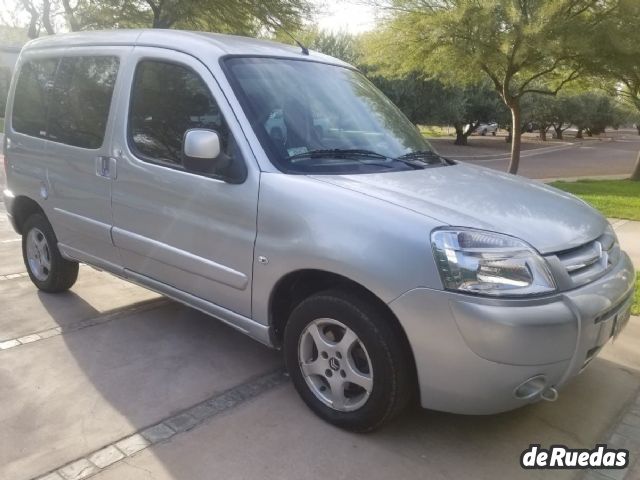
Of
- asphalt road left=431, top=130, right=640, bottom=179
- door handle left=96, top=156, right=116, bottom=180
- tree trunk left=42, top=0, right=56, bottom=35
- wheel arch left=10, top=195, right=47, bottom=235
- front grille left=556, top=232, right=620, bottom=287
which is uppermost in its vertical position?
tree trunk left=42, top=0, right=56, bottom=35

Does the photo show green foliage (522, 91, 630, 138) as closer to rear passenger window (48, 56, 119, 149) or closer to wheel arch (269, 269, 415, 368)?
rear passenger window (48, 56, 119, 149)

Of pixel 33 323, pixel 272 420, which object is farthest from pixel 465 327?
pixel 33 323

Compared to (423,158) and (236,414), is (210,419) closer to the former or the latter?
(236,414)

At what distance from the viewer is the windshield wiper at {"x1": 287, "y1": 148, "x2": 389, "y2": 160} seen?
3.23 meters

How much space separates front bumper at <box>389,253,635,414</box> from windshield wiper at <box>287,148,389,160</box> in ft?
3.36

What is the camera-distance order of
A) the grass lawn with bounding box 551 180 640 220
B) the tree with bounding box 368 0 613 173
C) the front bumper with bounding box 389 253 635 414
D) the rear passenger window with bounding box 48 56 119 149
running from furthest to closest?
the tree with bounding box 368 0 613 173 → the grass lawn with bounding box 551 180 640 220 → the rear passenger window with bounding box 48 56 119 149 → the front bumper with bounding box 389 253 635 414

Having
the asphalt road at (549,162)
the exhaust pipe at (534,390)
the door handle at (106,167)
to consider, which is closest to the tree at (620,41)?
the asphalt road at (549,162)

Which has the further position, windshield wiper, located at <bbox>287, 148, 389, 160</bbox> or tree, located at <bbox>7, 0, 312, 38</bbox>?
tree, located at <bbox>7, 0, 312, 38</bbox>

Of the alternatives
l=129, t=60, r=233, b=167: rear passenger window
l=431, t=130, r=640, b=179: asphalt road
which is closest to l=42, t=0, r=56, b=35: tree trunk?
l=431, t=130, r=640, b=179: asphalt road

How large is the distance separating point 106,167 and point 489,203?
2.44 metres

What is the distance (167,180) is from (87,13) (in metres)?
15.5

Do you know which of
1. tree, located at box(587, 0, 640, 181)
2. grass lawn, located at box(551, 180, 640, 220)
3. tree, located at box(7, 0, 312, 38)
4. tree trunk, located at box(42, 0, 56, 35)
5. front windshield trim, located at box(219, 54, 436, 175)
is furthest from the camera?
tree trunk, located at box(42, 0, 56, 35)

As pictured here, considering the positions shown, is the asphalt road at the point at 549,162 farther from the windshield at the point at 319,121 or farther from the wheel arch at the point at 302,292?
the wheel arch at the point at 302,292

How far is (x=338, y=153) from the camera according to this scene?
3.33 m
